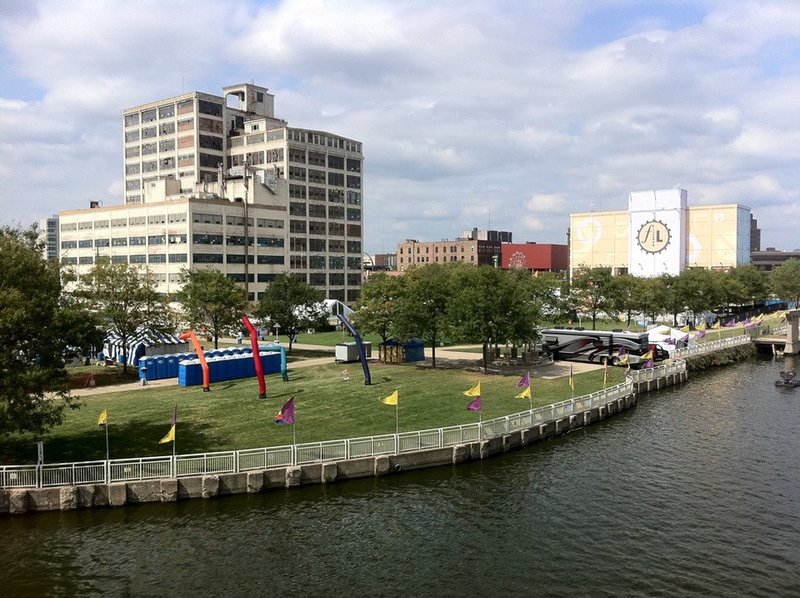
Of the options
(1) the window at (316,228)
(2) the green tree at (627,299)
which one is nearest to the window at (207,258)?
(1) the window at (316,228)

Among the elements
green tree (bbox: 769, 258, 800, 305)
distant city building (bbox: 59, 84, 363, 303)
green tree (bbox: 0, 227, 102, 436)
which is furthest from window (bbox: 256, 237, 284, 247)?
green tree (bbox: 769, 258, 800, 305)

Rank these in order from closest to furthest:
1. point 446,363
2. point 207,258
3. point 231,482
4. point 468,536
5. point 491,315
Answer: point 468,536, point 231,482, point 491,315, point 446,363, point 207,258

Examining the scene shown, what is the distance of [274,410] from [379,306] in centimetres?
2272

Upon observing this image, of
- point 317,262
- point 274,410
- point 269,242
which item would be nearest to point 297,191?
point 317,262

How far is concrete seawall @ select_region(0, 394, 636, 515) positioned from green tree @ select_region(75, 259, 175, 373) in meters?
31.5

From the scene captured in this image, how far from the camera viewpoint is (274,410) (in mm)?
44281

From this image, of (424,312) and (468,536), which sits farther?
(424,312)

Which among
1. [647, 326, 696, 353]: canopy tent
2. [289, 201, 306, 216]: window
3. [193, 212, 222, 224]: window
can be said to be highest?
[289, 201, 306, 216]: window

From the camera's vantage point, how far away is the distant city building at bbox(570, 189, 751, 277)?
155 m

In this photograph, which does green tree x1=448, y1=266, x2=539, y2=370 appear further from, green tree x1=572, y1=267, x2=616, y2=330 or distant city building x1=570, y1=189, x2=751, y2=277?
distant city building x1=570, y1=189, x2=751, y2=277

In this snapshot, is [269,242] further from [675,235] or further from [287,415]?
[675,235]

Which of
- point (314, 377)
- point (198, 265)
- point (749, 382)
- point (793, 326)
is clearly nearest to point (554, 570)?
point (314, 377)

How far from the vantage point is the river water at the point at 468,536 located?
938 inches

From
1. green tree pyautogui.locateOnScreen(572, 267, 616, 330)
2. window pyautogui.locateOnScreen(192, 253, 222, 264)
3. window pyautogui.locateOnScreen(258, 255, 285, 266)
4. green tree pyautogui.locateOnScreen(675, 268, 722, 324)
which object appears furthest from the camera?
window pyautogui.locateOnScreen(258, 255, 285, 266)
